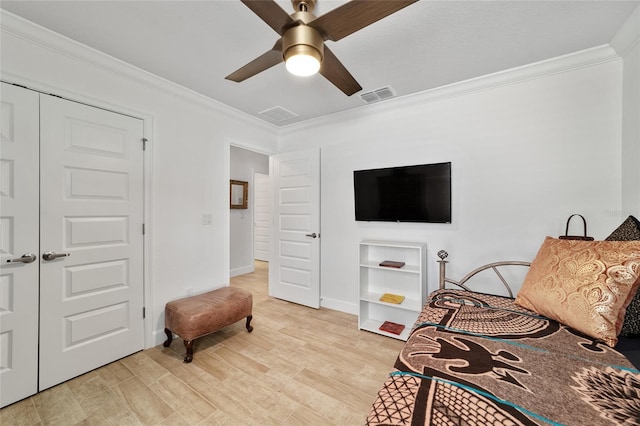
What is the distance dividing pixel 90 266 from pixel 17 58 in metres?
1.59

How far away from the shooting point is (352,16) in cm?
123

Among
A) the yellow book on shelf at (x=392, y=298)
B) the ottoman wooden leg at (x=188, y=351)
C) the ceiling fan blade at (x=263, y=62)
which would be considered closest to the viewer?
the ceiling fan blade at (x=263, y=62)

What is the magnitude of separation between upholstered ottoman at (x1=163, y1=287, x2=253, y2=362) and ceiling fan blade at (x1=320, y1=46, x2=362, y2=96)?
2.26 meters

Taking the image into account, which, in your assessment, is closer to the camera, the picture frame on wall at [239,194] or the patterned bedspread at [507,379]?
the patterned bedspread at [507,379]

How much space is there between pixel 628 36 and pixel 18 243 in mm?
4598

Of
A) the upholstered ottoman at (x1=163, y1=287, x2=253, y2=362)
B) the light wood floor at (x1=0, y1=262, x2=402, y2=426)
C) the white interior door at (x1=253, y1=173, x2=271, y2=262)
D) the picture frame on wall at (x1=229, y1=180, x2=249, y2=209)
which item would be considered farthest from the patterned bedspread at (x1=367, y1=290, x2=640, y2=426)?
the white interior door at (x1=253, y1=173, x2=271, y2=262)

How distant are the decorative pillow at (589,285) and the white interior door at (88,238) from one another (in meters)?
3.21

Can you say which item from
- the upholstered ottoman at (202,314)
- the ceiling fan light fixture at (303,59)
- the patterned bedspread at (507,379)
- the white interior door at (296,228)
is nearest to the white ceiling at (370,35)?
the ceiling fan light fixture at (303,59)

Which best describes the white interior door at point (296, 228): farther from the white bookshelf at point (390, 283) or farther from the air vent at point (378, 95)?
the air vent at point (378, 95)

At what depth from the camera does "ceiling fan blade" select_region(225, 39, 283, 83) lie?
4.86 ft

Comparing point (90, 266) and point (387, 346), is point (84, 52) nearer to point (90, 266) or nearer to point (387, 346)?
point (90, 266)

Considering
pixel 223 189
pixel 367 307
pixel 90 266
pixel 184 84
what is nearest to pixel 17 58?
pixel 184 84

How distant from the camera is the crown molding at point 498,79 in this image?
2.05m

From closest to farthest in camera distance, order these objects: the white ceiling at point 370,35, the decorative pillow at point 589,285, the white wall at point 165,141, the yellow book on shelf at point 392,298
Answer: the decorative pillow at point 589,285 < the white ceiling at point 370,35 < the white wall at point 165,141 < the yellow book on shelf at point 392,298
